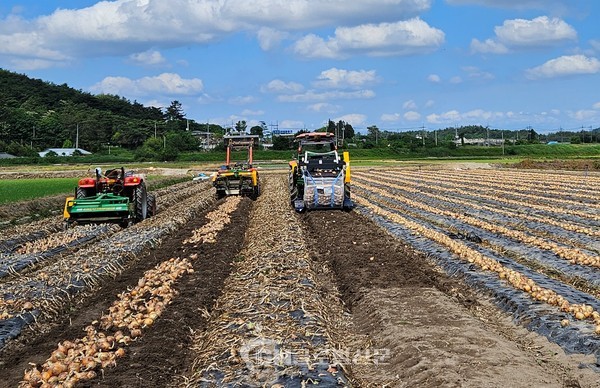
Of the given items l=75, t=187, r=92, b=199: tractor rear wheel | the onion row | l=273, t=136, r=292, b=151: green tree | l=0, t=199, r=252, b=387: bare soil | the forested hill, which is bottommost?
l=0, t=199, r=252, b=387: bare soil

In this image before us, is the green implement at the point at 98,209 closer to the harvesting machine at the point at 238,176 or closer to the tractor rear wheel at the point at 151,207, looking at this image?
the tractor rear wheel at the point at 151,207

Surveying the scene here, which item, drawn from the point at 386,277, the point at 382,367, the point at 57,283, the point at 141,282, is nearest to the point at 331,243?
the point at 386,277

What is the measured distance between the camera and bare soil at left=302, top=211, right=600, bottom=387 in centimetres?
585

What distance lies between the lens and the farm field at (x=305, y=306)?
6.03 meters

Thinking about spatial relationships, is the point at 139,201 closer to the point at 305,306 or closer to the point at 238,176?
the point at 238,176

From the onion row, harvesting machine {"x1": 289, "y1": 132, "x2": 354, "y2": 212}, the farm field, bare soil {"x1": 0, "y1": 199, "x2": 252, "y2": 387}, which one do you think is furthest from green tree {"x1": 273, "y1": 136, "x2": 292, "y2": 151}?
bare soil {"x1": 0, "y1": 199, "x2": 252, "y2": 387}

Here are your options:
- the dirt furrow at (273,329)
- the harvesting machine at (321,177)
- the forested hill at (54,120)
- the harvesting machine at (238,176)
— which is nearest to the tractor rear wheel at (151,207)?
the harvesting machine at (321,177)

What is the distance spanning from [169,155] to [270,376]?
267 ft

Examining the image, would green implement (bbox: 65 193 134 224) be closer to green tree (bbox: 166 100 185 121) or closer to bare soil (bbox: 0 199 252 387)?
bare soil (bbox: 0 199 252 387)

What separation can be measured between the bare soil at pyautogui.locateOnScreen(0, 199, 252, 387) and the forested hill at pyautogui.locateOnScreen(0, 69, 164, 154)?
91423 mm

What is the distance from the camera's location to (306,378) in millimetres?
5609

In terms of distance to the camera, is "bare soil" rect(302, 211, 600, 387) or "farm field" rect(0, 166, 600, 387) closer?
"bare soil" rect(302, 211, 600, 387)

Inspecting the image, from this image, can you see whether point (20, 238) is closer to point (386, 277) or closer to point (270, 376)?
point (386, 277)

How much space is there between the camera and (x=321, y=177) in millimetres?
19719
